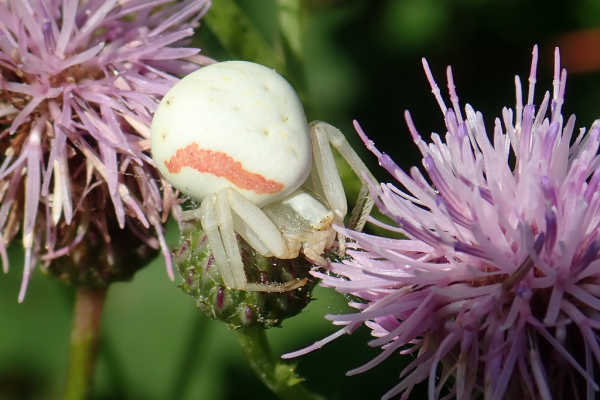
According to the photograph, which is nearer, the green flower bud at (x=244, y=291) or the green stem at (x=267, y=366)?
the green flower bud at (x=244, y=291)

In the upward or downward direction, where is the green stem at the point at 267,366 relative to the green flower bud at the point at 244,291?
downward

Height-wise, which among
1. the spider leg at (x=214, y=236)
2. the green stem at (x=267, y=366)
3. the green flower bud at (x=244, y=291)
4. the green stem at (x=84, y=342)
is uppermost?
the spider leg at (x=214, y=236)

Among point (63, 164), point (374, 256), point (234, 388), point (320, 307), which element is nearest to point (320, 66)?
point (320, 307)

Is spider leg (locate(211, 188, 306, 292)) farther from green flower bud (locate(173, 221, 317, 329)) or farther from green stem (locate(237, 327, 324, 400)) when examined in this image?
green stem (locate(237, 327, 324, 400))

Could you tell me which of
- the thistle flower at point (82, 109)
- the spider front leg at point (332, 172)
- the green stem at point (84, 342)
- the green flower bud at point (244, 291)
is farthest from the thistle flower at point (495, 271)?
the green stem at point (84, 342)

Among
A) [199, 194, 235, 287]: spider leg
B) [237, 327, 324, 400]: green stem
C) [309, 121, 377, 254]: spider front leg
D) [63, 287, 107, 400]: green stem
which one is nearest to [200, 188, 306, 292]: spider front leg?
[199, 194, 235, 287]: spider leg

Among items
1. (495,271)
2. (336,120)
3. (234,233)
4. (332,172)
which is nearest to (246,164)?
(234,233)

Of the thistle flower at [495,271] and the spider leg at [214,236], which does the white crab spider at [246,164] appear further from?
the thistle flower at [495,271]
